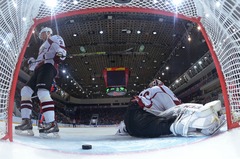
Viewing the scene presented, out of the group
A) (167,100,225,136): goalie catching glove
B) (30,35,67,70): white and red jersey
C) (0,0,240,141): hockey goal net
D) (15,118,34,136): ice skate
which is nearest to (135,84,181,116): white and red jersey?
(167,100,225,136): goalie catching glove

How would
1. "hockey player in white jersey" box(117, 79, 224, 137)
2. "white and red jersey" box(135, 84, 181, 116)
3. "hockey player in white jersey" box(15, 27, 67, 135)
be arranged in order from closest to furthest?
"hockey player in white jersey" box(117, 79, 224, 137) < "hockey player in white jersey" box(15, 27, 67, 135) < "white and red jersey" box(135, 84, 181, 116)

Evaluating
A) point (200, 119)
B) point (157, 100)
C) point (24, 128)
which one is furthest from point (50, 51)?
point (200, 119)

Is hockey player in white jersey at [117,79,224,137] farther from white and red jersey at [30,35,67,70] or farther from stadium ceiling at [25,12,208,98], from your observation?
stadium ceiling at [25,12,208,98]

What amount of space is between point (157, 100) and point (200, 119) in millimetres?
628

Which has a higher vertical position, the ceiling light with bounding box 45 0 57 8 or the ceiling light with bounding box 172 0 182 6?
the ceiling light with bounding box 45 0 57 8

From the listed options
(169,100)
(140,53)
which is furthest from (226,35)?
(140,53)

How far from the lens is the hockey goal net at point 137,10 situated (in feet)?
4.75

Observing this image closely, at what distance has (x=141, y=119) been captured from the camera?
78.7 inches

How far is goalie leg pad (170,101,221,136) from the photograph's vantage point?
60.4 inches

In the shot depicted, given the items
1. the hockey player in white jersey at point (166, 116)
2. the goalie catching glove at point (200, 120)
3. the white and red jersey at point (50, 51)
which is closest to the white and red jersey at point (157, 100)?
the hockey player in white jersey at point (166, 116)

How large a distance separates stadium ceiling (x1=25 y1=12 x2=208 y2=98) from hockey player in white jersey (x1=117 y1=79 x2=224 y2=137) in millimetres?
4717

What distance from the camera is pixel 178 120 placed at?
171 centimetres

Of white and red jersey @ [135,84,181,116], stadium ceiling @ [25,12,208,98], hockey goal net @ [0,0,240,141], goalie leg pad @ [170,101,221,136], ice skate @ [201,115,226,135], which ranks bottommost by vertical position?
ice skate @ [201,115,226,135]

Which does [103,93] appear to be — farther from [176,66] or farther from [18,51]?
[18,51]
